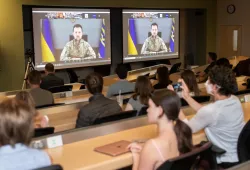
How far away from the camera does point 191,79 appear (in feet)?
15.2

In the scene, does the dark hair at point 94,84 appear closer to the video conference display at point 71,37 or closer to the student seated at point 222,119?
the student seated at point 222,119

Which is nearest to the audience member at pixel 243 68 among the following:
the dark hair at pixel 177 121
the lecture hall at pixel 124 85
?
the lecture hall at pixel 124 85

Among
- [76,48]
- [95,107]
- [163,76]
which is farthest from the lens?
[76,48]

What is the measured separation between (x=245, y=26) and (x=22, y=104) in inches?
469

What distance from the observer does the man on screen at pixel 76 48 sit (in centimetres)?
1016

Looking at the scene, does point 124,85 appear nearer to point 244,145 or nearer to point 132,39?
point 244,145

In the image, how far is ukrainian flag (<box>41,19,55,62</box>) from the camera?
31.5 ft

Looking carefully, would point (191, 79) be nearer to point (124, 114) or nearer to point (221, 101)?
point (124, 114)

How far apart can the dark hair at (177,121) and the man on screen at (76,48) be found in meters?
7.88

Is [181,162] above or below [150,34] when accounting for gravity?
below

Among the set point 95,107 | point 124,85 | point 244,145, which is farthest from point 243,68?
point 244,145

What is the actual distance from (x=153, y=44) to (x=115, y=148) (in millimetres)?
9520

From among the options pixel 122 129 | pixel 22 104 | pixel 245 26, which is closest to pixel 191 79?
pixel 122 129

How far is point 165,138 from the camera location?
7.77 ft
